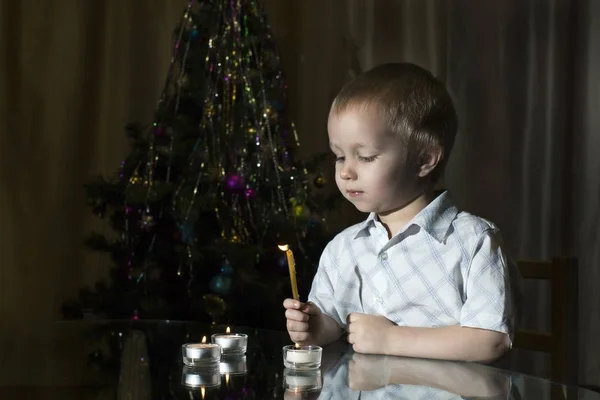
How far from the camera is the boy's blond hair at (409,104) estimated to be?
1.37 metres

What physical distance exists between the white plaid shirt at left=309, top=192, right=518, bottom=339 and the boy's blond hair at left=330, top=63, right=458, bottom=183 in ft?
0.31

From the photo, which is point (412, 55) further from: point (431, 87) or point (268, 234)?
point (431, 87)

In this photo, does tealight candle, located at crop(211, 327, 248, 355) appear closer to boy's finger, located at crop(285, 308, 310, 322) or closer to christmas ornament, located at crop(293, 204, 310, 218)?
boy's finger, located at crop(285, 308, 310, 322)

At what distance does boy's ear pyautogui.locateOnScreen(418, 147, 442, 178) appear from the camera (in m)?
1.41

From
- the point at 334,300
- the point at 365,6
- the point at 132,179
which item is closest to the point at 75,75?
the point at 132,179

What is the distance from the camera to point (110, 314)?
9.82ft

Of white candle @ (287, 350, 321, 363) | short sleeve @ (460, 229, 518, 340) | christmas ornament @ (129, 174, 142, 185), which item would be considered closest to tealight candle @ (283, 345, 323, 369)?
white candle @ (287, 350, 321, 363)

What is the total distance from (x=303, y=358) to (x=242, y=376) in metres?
0.08

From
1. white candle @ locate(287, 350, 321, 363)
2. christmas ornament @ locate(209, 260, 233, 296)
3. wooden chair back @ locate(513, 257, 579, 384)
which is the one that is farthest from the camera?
christmas ornament @ locate(209, 260, 233, 296)

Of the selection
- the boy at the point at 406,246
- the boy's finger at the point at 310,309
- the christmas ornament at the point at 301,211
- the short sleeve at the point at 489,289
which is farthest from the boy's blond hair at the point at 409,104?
the christmas ornament at the point at 301,211

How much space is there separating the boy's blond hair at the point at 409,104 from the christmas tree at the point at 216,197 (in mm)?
1378

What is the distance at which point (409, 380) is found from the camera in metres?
1.06

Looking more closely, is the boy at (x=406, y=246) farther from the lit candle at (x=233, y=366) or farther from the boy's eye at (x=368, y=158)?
the lit candle at (x=233, y=366)

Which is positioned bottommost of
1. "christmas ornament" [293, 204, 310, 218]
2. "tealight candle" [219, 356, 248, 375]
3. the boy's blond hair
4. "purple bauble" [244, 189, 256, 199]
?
"tealight candle" [219, 356, 248, 375]
